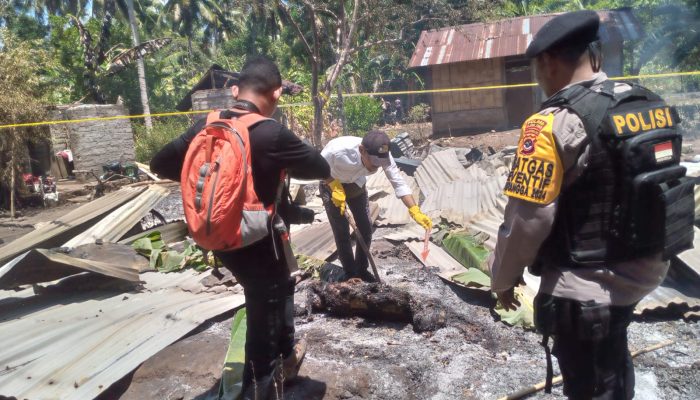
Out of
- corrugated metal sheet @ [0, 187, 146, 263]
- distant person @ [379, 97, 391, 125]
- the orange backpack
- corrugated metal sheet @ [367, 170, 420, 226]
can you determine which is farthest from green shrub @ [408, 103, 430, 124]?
the orange backpack

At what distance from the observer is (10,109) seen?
11.7 m

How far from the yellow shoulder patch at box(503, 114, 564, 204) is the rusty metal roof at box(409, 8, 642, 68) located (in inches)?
605

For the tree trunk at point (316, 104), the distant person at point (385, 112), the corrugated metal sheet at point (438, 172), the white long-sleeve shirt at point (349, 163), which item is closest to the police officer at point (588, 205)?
the white long-sleeve shirt at point (349, 163)

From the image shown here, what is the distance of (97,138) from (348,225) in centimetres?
1271

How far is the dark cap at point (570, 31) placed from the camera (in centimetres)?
180

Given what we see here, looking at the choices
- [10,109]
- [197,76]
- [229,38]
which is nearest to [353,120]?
[10,109]

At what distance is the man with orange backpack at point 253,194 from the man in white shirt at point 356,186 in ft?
5.05

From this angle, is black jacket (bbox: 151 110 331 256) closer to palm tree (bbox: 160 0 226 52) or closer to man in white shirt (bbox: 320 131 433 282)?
man in white shirt (bbox: 320 131 433 282)

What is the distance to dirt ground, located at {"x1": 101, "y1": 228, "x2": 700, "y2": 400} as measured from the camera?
10.2 feet

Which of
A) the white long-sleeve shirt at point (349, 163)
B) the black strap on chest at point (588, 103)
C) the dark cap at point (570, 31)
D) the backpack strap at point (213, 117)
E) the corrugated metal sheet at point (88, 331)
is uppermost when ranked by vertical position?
the dark cap at point (570, 31)

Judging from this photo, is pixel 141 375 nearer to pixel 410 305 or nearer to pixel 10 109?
pixel 410 305

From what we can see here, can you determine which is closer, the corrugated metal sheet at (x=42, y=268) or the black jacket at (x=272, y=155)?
the black jacket at (x=272, y=155)

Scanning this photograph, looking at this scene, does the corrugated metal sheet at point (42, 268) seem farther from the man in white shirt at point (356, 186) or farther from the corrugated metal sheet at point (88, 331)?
the man in white shirt at point (356, 186)

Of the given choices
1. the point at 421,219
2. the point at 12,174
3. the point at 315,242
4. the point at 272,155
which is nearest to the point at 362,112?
the point at 12,174
